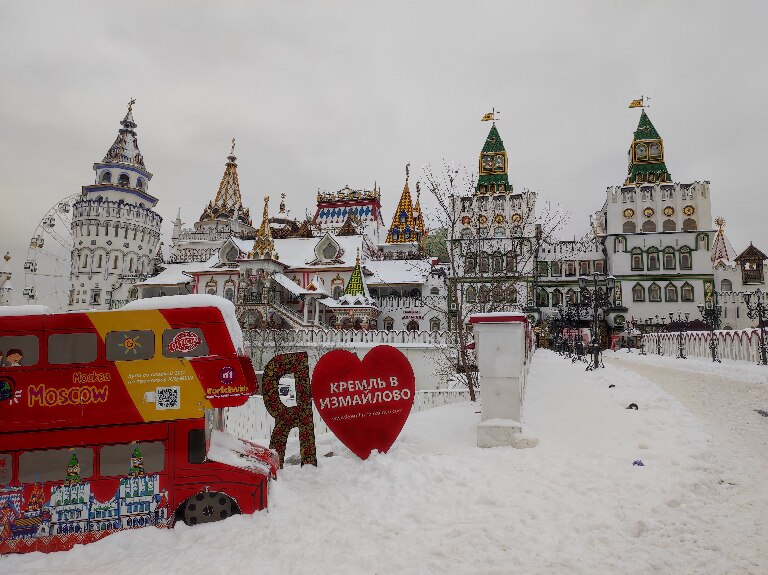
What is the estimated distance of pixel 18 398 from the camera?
541cm

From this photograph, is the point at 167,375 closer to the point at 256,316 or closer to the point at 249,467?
the point at 249,467

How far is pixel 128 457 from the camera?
5.50 meters

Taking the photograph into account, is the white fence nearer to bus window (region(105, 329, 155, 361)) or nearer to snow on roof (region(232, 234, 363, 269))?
bus window (region(105, 329, 155, 361))

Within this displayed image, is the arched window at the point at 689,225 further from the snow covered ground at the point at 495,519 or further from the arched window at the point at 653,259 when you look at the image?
the snow covered ground at the point at 495,519

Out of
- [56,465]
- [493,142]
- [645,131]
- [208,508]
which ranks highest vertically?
[645,131]

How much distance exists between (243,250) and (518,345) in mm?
39400

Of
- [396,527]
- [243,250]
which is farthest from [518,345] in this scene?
[243,250]

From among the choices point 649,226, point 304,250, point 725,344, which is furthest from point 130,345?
point 649,226

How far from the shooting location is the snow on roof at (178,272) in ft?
148

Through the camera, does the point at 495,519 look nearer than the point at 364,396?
Yes

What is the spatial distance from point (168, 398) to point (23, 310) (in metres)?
2.06

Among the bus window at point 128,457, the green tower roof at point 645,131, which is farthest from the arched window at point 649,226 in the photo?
the bus window at point 128,457

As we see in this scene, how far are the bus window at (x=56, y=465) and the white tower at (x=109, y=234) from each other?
5301 cm

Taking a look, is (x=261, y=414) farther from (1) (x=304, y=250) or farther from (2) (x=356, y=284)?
(1) (x=304, y=250)
